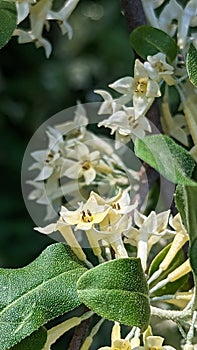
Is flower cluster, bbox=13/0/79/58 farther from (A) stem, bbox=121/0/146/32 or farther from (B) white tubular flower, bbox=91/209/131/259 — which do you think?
(B) white tubular flower, bbox=91/209/131/259

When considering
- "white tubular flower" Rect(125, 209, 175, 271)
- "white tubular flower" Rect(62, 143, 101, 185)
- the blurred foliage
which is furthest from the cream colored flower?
the blurred foliage

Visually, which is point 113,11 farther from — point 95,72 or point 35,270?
point 35,270

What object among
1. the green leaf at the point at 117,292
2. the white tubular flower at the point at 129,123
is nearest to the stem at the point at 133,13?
the white tubular flower at the point at 129,123

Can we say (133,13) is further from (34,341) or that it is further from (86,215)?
(34,341)

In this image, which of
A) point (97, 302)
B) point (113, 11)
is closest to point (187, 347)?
point (97, 302)

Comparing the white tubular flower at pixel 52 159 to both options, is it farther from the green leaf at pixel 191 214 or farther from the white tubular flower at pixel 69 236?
the green leaf at pixel 191 214

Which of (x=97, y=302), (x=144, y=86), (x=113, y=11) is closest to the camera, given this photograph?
(x=97, y=302)
